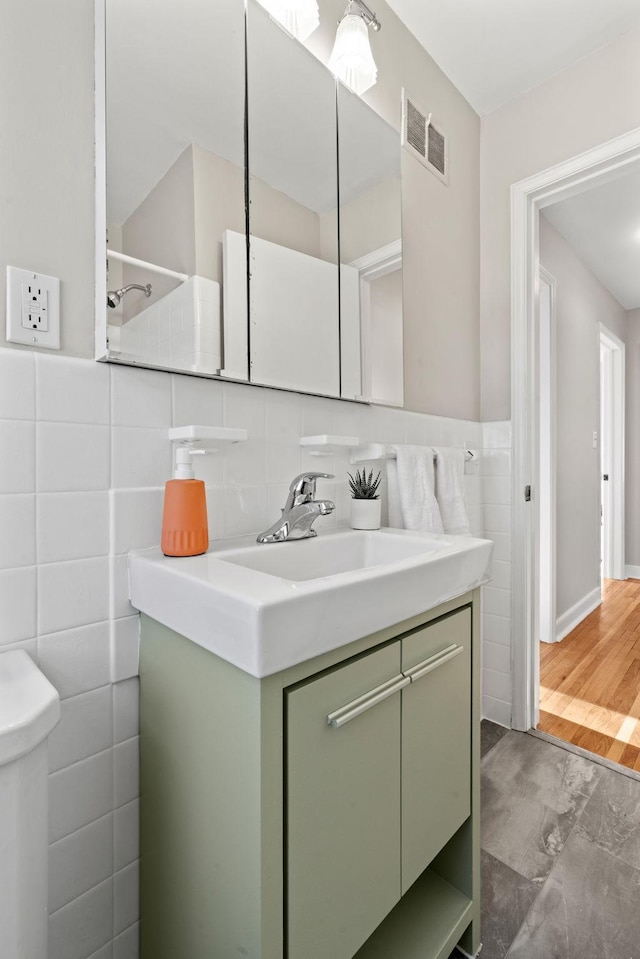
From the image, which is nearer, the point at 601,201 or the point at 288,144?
the point at 288,144

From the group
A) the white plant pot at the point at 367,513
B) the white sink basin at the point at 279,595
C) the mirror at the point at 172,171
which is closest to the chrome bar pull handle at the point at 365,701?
the white sink basin at the point at 279,595

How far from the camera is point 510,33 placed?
1.54m

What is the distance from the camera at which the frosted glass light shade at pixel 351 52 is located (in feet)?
4.06

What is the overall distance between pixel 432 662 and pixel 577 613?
2.68 meters

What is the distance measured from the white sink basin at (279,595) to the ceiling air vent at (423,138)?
1361 millimetres

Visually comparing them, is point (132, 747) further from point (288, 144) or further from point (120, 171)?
point (288, 144)

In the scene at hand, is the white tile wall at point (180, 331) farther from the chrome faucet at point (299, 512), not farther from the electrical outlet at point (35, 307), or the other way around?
the chrome faucet at point (299, 512)

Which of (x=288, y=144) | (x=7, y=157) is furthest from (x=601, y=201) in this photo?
→ (x=7, y=157)

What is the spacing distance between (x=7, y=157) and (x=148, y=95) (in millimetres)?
322

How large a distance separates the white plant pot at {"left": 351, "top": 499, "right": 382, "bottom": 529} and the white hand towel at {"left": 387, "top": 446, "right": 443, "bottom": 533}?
0.66 ft

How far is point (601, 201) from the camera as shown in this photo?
244 cm

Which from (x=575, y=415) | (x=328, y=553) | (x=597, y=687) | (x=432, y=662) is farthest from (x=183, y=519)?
(x=575, y=415)

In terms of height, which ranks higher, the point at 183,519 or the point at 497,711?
the point at 183,519

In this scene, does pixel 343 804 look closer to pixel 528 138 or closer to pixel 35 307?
pixel 35 307
